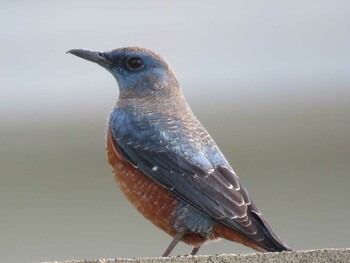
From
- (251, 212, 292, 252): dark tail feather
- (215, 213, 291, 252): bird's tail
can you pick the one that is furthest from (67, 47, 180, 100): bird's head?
(251, 212, 292, 252): dark tail feather

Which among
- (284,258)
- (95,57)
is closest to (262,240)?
(284,258)

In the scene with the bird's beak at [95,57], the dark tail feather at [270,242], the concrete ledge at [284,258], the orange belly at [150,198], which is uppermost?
the bird's beak at [95,57]

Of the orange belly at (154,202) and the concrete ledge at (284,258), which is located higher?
the concrete ledge at (284,258)

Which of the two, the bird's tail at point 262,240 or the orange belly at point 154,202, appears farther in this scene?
the orange belly at point 154,202

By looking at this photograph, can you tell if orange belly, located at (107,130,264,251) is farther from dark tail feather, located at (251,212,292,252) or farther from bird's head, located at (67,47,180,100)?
bird's head, located at (67,47,180,100)

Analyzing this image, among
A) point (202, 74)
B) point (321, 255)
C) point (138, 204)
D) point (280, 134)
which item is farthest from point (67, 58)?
point (321, 255)

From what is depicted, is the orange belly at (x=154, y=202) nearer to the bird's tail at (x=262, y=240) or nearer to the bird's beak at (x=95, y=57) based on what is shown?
the bird's tail at (x=262, y=240)

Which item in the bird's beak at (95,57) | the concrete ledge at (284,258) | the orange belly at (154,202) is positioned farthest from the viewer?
the bird's beak at (95,57)

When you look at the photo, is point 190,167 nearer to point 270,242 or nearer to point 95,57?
point 270,242

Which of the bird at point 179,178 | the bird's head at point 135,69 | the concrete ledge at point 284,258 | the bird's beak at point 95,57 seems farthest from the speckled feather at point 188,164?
the concrete ledge at point 284,258
